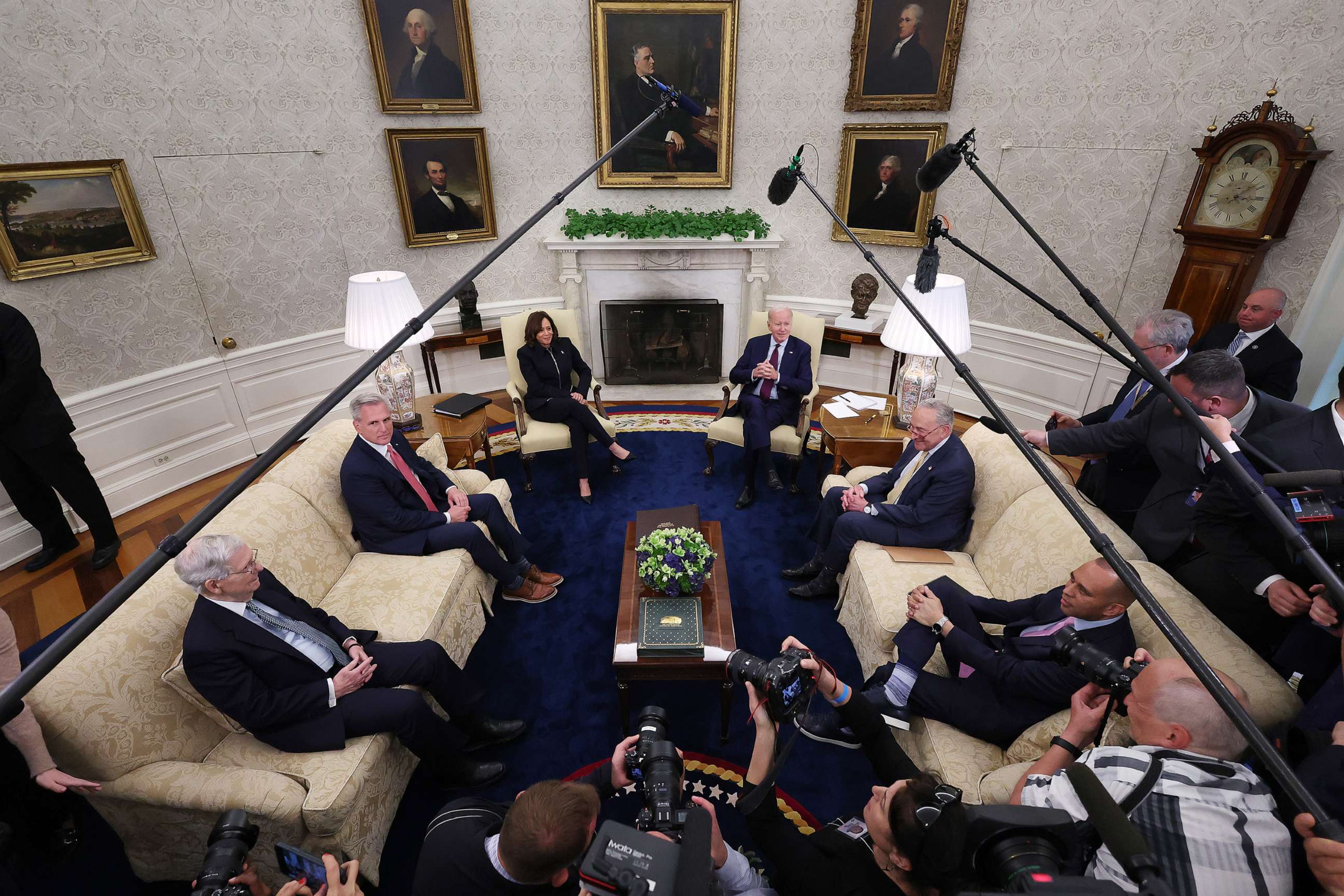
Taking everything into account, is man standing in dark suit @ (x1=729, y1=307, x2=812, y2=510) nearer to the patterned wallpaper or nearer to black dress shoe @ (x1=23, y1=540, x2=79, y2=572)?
the patterned wallpaper

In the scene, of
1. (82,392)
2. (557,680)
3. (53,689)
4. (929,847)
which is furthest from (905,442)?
(82,392)

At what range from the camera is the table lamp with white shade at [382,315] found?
3.78m

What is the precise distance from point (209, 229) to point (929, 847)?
5.60 meters

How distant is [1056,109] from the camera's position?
15.9 ft

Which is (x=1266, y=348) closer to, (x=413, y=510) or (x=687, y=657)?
(x=687, y=657)

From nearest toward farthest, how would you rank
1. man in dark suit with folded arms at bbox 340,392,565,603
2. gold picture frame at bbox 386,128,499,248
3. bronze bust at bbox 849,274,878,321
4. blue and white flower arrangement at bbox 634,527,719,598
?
blue and white flower arrangement at bbox 634,527,719,598
man in dark suit with folded arms at bbox 340,392,565,603
gold picture frame at bbox 386,128,499,248
bronze bust at bbox 849,274,878,321

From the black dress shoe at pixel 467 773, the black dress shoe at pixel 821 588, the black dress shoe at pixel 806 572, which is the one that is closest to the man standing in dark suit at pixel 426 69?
the black dress shoe at pixel 806 572

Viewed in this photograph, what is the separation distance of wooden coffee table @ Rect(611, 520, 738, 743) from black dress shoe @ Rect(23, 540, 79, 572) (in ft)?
12.2

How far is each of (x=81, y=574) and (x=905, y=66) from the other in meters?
6.97

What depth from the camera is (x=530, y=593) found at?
3.69m

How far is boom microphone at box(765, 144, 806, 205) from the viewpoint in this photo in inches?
85.2

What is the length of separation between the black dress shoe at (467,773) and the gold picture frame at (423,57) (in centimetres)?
498

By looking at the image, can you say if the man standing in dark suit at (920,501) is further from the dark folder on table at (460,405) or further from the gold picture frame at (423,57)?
the gold picture frame at (423,57)

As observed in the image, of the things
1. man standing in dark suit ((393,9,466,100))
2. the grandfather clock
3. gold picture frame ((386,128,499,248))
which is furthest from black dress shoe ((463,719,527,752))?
man standing in dark suit ((393,9,466,100))
